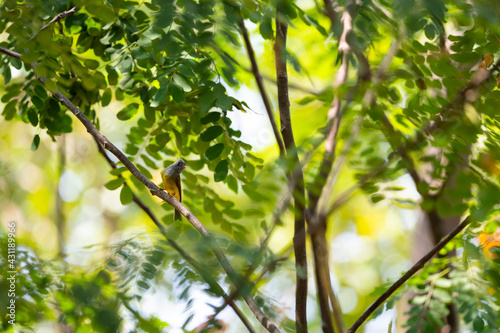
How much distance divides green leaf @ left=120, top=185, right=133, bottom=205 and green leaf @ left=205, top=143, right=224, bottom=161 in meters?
0.60

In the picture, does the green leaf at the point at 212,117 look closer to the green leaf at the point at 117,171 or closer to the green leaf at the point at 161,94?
the green leaf at the point at 161,94

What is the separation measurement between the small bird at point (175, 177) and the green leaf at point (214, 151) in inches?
18.0

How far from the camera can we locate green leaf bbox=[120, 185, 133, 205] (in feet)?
8.27

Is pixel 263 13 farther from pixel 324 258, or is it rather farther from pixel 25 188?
pixel 25 188

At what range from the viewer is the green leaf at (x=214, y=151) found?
2162mm

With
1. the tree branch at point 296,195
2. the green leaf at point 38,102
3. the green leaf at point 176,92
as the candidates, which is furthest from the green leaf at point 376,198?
the green leaf at point 38,102

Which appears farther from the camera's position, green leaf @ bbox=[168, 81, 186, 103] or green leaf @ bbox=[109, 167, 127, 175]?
green leaf @ bbox=[109, 167, 127, 175]

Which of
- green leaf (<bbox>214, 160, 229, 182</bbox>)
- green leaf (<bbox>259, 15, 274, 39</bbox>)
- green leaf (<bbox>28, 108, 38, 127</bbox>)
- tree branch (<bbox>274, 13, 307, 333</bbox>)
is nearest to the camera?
tree branch (<bbox>274, 13, 307, 333</bbox>)

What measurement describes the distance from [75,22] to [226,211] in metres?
1.21

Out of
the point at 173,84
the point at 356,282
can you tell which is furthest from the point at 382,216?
the point at 173,84

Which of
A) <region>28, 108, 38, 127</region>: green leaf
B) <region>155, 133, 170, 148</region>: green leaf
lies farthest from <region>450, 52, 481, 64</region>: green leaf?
<region>28, 108, 38, 127</region>: green leaf

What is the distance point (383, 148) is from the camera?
7.89 feet

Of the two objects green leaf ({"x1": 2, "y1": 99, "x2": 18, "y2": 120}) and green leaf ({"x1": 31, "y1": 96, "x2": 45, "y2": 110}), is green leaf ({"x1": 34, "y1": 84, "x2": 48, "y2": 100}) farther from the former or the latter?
green leaf ({"x1": 2, "y1": 99, "x2": 18, "y2": 120})

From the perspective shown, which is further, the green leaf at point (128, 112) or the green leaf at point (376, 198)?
the green leaf at point (128, 112)
